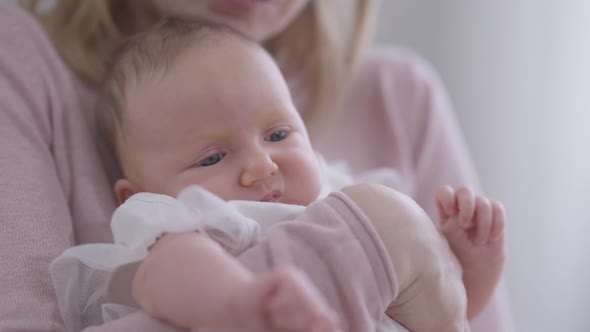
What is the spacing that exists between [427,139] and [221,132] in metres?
0.69

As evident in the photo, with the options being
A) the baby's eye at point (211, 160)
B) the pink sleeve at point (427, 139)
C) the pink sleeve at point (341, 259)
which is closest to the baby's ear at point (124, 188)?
the baby's eye at point (211, 160)

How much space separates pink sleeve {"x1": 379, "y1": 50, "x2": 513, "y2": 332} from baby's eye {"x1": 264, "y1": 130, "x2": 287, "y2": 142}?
499 mm

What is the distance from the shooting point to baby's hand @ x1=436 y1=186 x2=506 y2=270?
0.77 metres

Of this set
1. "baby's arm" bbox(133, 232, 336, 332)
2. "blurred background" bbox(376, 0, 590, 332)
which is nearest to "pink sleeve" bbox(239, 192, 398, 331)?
"baby's arm" bbox(133, 232, 336, 332)

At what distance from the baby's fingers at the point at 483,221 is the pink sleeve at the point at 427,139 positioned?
43cm

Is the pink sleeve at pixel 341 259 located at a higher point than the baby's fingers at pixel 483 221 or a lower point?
higher

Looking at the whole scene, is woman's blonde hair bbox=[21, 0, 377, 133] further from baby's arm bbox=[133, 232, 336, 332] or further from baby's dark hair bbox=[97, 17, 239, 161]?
baby's arm bbox=[133, 232, 336, 332]

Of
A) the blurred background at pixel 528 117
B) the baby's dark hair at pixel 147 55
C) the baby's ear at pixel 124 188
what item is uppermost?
the baby's dark hair at pixel 147 55

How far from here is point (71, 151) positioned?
0.94 meters

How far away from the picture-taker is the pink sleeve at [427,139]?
1.28m

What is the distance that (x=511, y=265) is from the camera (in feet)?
5.70

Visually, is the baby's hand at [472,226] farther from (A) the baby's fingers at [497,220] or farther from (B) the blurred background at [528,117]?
(B) the blurred background at [528,117]

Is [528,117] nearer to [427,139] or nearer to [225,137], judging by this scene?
[427,139]

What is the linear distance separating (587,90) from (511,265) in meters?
0.51
